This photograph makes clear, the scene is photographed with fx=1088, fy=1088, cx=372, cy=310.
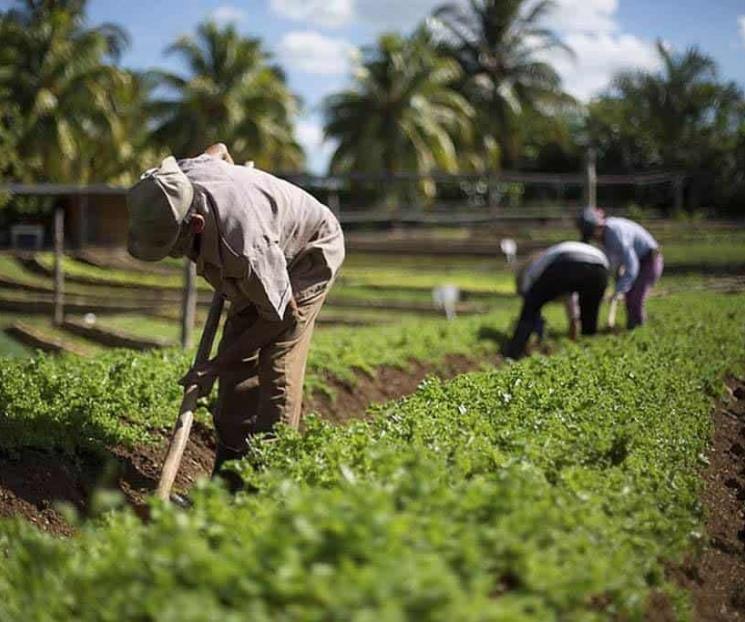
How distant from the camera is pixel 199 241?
5434mm

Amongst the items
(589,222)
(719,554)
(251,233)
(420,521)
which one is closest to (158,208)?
(251,233)

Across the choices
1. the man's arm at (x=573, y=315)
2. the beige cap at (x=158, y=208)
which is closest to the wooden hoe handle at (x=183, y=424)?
the beige cap at (x=158, y=208)

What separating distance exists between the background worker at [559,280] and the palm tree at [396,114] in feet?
93.7

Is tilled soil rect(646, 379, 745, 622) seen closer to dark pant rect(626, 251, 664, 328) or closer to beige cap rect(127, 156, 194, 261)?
beige cap rect(127, 156, 194, 261)

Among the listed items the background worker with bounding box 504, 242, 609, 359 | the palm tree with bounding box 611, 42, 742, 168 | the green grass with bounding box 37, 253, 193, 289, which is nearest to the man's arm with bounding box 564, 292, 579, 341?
the background worker with bounding box 504, 242, 609, 359

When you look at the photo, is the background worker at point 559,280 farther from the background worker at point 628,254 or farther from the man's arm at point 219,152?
the man's arm at point 219,152

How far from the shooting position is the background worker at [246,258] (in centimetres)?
521

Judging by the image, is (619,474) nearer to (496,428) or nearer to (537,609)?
(496,428)

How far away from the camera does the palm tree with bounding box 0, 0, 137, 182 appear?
33.1 metres

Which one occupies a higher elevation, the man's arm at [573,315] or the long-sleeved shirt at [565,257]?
the long-sleeved shirt at [565,257]

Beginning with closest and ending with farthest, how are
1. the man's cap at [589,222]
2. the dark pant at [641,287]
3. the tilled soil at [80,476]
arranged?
1. the tilled soil at [80,476]
2. the man's cap at [589,222]
3. the dark pant at [641,287]

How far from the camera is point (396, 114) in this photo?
39906 mm

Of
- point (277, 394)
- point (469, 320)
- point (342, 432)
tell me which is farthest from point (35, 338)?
point (342, 432)

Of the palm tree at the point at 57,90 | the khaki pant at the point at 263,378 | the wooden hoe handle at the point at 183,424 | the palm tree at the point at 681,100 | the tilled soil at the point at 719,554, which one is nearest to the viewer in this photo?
the tilled soil at the point at 719,554
